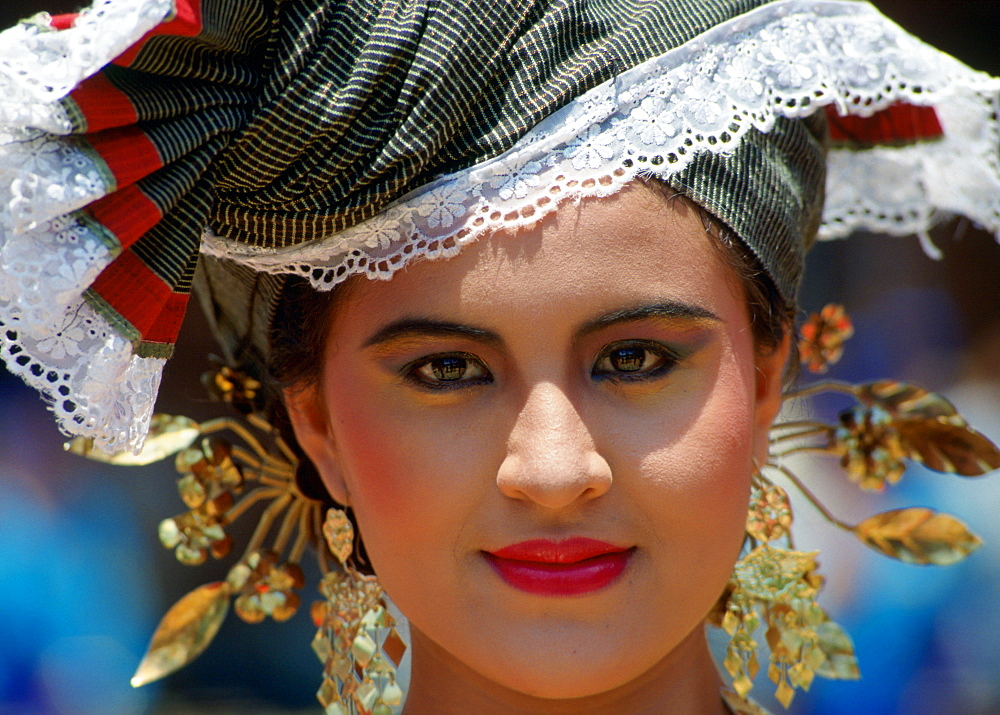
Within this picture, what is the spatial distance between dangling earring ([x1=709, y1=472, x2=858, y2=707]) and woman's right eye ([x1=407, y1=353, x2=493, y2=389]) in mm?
516

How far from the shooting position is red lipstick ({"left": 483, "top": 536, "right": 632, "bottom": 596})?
4.62 feet

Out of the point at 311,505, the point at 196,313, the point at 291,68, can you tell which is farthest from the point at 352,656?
the point at 196,313

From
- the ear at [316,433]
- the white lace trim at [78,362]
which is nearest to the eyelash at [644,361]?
the ear at [316,433]

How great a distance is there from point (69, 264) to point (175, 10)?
0.31 m

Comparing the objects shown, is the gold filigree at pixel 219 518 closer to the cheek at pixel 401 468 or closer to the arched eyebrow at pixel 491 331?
the cheek at pixel 401 468

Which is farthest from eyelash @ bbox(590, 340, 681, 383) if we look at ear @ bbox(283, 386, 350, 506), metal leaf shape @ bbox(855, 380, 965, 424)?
metal leaf shape @ bbox(855, 380, 965, 424)

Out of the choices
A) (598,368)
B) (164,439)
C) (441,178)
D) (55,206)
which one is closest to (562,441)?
(598,368)

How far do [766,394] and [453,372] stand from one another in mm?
518

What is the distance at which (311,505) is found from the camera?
1976 mm

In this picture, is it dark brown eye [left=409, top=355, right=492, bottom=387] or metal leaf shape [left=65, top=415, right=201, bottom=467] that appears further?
metal leaf shape [left=65, top=415, right=201, bottom=467]

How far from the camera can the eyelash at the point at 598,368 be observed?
1455 millimetres

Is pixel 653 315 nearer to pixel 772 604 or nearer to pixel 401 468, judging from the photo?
pixel 401 468

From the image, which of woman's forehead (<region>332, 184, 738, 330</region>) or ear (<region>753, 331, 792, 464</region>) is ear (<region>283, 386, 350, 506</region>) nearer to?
woman's forehead (<region>332, 184, 738, 330</region>)

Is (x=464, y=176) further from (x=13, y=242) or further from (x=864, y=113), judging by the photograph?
(x=864, y=113)
